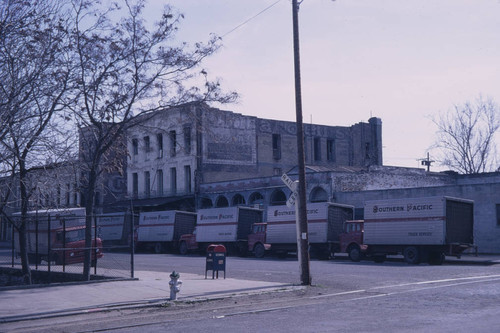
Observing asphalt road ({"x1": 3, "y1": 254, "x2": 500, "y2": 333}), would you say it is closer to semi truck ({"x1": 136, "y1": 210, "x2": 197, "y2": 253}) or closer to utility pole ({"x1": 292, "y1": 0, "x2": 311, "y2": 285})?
utility pole ({"x1": 292, "y1": 0, "x2": 311, "y2": 285})

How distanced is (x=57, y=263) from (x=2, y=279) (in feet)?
16.9

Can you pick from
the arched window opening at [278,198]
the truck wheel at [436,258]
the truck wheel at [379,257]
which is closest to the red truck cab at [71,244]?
the truck wheel at [379,257]

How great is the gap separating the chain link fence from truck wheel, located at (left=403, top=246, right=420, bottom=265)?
13738mm

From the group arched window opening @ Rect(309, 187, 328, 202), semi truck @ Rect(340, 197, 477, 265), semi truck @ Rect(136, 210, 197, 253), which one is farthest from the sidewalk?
arched window opening @ Rect(309, 187, 328, 202)

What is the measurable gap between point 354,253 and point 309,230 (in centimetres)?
346

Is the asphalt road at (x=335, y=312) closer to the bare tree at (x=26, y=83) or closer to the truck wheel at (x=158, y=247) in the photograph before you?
the bare tree at (x=26, y=83)

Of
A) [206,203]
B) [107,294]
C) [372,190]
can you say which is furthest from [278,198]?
[107,294]

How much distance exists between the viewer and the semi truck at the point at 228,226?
3941 centimetres

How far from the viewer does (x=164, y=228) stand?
4572 cm

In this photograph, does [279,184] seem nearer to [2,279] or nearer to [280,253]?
[280,253]

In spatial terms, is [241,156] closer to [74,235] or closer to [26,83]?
[74,235]

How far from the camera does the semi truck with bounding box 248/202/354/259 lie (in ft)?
112

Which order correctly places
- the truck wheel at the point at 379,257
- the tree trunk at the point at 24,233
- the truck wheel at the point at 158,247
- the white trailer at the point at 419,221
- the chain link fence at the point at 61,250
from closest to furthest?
the tree trunk at the point at 24,233 < the chain link fence at the point at 61,250 < the white trailer at the point at 419,221 < the truck wheel at the point at 379,257 < the truck wheel at the point at 158,247

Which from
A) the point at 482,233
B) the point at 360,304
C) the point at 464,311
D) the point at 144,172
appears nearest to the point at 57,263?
the point at 360,304
